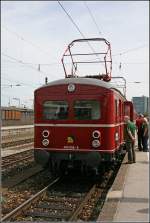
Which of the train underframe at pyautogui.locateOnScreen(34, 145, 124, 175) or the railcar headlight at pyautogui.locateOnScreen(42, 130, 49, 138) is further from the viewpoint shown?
the railcar headlight at pyautogui.locateOnScreen(42, 130, 49, 138)

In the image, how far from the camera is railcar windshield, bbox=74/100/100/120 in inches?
476

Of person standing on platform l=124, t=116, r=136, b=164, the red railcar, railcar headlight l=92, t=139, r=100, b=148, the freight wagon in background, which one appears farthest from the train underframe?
the freight wagon in background

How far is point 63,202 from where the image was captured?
10.4m

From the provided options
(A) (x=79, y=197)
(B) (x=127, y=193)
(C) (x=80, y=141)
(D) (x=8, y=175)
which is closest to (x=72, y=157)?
(C) (x=80, y=141)

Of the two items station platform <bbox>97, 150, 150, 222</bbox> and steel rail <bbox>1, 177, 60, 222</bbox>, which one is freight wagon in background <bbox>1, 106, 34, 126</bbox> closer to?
station platform <bbox>97, 150, 150, 222</bbox>

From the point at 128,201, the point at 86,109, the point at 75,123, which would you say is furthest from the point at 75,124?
the point at 128,201

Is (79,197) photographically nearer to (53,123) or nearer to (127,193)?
(127,193)

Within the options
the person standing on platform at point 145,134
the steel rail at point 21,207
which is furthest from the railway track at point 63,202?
the person standing on platform at point 145,134

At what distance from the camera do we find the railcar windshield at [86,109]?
39.7 feet

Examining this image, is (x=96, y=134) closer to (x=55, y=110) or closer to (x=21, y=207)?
(x=55, y=110)

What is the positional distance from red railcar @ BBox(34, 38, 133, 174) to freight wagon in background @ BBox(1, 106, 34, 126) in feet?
173

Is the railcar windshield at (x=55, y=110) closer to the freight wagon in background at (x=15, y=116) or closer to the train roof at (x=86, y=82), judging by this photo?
the train roof at (x=86, y=82)

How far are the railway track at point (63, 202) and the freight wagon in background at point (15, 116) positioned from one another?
52.6m

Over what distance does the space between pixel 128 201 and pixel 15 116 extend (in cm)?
6238
